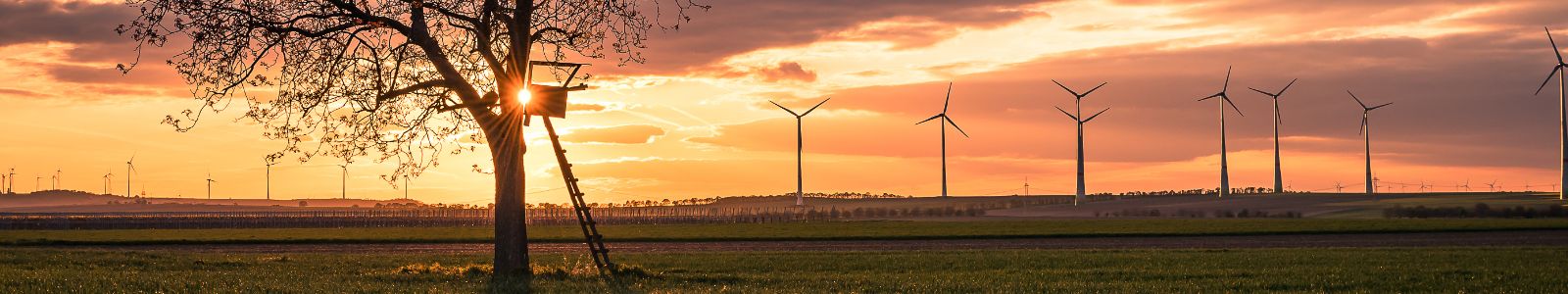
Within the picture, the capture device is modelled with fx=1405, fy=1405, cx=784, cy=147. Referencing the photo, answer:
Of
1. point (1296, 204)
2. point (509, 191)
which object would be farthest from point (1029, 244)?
point (1296, 204)

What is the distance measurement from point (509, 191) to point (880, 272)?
30.8 ft

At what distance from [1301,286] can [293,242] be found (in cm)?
5608

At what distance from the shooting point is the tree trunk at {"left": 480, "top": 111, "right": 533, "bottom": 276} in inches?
1275

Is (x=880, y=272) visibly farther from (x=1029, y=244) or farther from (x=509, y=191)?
(x=1029, y=244)

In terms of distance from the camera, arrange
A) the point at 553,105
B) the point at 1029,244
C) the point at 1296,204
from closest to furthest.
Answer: the point at 553,105 → the point at 1029,244 → the point at 1296,204

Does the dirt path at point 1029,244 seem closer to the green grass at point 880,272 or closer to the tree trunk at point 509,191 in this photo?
the green grass at point 880,272

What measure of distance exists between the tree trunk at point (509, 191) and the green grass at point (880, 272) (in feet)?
2.58

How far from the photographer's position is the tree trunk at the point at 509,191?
32.4 metres

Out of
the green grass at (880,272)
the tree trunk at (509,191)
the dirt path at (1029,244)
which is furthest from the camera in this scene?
the dirt path at (1029,244)

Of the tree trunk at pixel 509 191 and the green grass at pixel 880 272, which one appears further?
the tree trunk at pixel 509 191

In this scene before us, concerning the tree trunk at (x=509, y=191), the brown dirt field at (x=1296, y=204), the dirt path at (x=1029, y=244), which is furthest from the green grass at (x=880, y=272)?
the brown dirt field at (x=1296, y=204)

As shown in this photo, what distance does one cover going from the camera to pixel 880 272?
35.1 meters

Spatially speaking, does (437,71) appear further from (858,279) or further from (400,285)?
(858,279)

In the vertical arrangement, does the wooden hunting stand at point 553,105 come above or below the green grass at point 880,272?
above
